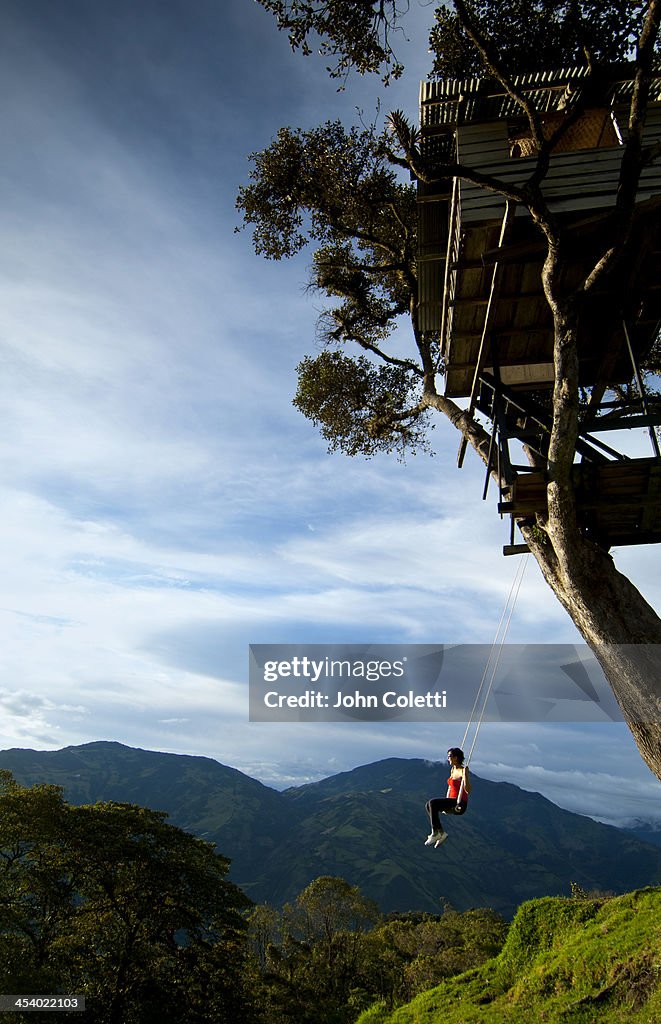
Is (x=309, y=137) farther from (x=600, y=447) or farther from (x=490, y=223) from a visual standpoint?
(x=600, y=447)

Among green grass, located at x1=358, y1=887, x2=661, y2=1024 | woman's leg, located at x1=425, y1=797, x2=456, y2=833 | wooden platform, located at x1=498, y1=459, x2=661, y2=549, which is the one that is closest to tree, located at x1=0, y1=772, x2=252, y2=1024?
green grass, located at x1=358, y1=887, x2=661, y2=1024

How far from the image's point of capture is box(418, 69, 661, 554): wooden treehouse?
847 cm

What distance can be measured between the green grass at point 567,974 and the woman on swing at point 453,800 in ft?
11.0

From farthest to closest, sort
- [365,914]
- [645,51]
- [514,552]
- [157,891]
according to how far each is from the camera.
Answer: [365,914]
[157,891]
[514,552]
[645,51]

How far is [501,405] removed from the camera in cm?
1081

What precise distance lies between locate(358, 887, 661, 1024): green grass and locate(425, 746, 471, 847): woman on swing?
11.0 ft

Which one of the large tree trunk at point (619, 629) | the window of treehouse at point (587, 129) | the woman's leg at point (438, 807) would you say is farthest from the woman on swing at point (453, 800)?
the window of treehouse at point (587, 129)

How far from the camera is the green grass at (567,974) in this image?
9070mm

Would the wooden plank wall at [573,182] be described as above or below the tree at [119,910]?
above

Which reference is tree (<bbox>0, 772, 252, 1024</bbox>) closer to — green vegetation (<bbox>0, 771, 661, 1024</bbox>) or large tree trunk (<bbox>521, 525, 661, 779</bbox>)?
green vegetation (<bbox>0, 771, 661, 1024</bbox>)

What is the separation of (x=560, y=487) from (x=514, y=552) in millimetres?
1596

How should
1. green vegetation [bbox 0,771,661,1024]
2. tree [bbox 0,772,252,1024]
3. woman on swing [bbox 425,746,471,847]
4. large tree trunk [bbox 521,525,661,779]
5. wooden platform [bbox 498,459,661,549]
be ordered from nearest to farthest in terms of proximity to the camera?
large tree trunk [bbox 521,525,661,779] < wooden platform [bbox 498,459,661,549] < woman on swing [bbox 425,746,471,847] < green vegetation [bbox 0,771,661,1024] < tree [bbox 0,772,252,1024]

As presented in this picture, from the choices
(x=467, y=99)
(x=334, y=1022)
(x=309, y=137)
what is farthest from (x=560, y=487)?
(x=334, y=1022)

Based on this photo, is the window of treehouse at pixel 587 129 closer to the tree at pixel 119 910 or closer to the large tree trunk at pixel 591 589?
the large tree trunk at pixel 591 589
